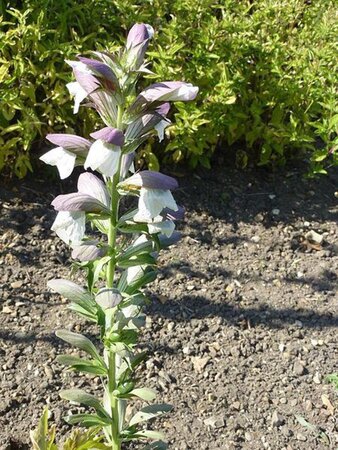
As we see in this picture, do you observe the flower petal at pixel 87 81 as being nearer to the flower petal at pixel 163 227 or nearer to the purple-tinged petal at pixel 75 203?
the purple-tinged petal at pixel 75 203

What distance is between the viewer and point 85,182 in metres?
2.15

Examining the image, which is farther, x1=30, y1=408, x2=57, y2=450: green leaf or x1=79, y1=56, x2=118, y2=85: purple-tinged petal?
x1=30, y1=408, x2=57, y2=450: green leaf

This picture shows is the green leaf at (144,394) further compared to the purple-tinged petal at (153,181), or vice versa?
the green leaf at (144,394)

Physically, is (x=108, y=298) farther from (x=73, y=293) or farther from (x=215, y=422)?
(x=215, y=422)

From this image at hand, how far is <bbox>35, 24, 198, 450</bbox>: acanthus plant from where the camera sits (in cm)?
194

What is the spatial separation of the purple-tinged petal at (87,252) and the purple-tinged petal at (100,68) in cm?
53

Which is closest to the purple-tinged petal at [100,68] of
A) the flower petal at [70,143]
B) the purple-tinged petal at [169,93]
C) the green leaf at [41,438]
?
the purple-tinged petal at [169,93]

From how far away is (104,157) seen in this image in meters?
1.92

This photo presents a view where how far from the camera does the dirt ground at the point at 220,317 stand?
317 centimetres

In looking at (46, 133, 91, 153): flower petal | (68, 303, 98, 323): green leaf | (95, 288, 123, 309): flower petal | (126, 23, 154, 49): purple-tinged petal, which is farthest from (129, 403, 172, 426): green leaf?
(126, 23, 154, 49): purple-tinged petal

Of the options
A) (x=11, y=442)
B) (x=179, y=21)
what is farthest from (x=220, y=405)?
(x=179, y=21)

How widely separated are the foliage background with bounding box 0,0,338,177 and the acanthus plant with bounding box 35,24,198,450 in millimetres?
1759

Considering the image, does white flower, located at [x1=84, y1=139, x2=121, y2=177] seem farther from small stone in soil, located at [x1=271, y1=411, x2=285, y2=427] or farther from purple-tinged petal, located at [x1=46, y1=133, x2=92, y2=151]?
small stone in soil, located at [x1=271, y1=411, x2=285, y2=427]

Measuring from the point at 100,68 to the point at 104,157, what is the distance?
24cm
